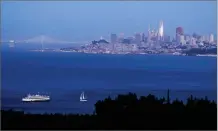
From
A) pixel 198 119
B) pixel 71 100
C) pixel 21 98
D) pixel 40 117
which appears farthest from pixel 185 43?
pixel 71 100

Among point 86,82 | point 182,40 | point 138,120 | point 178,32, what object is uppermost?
point 178,32

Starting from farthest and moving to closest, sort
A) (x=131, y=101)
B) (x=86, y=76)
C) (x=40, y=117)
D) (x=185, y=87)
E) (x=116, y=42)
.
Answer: (x=86, y=76) < (x=185, y=87) < (x=116, y=42) < (x=131, y=101) < (x=40, y=117)

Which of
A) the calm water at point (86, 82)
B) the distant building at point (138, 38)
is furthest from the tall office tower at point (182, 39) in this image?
the calm water at point (86, 82)

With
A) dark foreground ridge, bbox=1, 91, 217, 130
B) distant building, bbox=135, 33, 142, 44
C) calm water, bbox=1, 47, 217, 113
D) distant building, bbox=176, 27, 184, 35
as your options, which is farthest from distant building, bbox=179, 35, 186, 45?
calm water, bbox=1, 47, 217, 113

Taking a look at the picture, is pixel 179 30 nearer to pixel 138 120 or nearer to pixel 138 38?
pixel 138 38

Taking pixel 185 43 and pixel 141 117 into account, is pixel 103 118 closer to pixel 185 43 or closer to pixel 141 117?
pixel 141 117

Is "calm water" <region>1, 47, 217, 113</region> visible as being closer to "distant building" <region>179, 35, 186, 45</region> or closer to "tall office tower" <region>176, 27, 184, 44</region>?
"tall office tower" <region>176, 27, 184, 44</region>

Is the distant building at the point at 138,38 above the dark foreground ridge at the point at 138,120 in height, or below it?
above

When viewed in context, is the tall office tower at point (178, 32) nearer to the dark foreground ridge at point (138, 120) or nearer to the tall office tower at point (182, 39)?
the tall office tower at point (182, 39)

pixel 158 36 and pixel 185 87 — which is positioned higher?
pixel 158 36

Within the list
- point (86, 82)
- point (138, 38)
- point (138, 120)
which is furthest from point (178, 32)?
point (86, 82)

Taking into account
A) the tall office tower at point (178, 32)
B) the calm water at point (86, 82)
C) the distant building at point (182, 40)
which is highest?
the tall office tower at point (178, 32)
